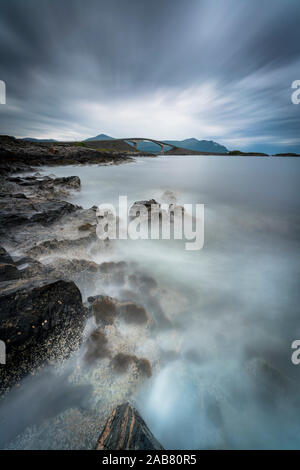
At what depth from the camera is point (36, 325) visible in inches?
74.5

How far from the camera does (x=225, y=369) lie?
225 cm

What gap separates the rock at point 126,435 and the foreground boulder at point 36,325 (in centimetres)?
92

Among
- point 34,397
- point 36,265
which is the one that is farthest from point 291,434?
point 36,265

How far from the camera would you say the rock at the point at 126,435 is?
134 centimetres

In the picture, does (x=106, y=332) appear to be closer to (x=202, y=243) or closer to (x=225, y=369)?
(x=225, y=369)

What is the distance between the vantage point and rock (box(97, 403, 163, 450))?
52.8 inches

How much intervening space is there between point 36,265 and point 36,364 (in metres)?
1.59

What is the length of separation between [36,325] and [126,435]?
1.33 meters

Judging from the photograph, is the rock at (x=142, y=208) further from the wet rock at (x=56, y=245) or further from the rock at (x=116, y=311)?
the rock at (x=116, y=311)

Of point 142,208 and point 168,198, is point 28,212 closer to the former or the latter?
point 142,208

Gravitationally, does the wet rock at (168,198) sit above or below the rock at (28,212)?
above

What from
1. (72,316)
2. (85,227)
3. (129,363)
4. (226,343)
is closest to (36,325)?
(72,316)

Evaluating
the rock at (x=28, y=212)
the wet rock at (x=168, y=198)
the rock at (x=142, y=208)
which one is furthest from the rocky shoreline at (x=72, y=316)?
the wet rock at (x=168, y=198)

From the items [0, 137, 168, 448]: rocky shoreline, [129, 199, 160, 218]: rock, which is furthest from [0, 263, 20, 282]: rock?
[129, 199, 160, 218]: rock
